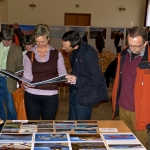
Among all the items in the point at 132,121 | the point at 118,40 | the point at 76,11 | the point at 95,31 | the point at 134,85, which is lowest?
the point at 132,121

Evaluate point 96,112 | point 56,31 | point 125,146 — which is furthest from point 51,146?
point 56,31

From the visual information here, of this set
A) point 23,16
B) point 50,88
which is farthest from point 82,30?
point 50,88

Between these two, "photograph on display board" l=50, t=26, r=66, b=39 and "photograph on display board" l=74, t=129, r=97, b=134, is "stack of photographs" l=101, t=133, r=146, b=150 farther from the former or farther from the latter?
"photograph on display board" l=50, t=26, r=66, b=39

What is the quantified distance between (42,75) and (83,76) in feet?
1.36

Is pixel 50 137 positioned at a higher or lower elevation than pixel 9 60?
lower

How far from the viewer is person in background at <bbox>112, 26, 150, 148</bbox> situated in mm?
2244

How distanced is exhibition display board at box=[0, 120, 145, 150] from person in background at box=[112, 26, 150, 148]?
0.17m

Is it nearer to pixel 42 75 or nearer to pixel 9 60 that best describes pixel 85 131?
pixel 42 75

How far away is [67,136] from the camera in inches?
80.0

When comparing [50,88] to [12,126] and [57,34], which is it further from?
[57,34]

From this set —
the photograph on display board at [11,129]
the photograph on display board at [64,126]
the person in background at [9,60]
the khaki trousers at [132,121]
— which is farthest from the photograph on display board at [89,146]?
the person in background at [9,60]

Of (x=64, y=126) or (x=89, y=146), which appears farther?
(x=64, y=126)

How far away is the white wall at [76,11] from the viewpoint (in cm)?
1430

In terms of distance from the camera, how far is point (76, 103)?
2.73 m
